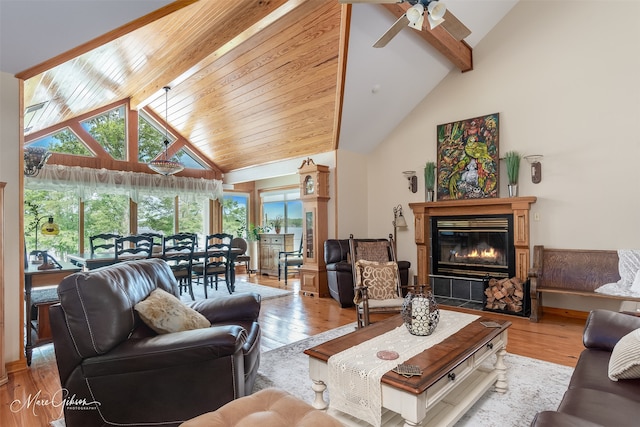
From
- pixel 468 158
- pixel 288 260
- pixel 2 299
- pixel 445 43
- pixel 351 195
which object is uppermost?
pixel 445 43

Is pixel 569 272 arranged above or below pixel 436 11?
below

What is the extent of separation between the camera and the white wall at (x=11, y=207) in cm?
289

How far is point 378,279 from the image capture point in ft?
12.8

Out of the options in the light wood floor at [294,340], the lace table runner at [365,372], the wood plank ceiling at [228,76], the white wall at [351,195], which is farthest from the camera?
the white wall at [351,195]

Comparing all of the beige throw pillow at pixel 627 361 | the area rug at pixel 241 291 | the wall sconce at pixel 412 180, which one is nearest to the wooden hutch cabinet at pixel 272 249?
the area rug at pixel 241 291

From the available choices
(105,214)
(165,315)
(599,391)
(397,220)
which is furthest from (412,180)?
(105,214)

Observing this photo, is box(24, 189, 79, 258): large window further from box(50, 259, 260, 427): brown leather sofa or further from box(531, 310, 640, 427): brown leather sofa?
box(531, 310, 640, 427): brown leather sofa

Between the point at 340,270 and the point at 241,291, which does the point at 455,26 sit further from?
the point at 241,291

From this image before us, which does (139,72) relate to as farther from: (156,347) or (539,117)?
(539,117)

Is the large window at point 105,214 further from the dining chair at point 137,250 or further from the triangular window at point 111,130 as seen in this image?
the dining chair at point 137,250

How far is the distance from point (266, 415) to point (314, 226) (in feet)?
15.2

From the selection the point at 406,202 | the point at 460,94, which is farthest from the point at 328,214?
the point at 460,94

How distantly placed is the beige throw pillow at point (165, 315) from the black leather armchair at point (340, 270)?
2.99m

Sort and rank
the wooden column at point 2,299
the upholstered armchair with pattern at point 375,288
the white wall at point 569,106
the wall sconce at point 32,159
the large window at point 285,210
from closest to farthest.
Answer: the wooden column at point 2,299 → the wall sconce at point 32,159 → the upholstered armchair with pattern at point 375,288 → the white wall at point 569,106 → the large window at point 285,210
